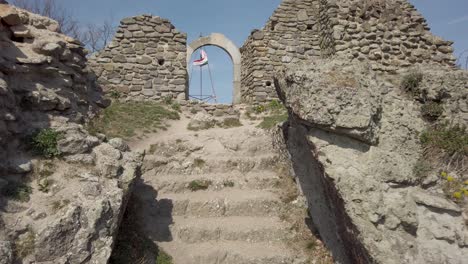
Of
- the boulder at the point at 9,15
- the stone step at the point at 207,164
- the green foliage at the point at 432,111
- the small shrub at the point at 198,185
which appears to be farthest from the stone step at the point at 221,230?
the boulder at the point at 9,15

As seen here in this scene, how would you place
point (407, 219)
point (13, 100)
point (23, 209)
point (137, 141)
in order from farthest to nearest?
point (137, 141) → point (13, 100) → point (407, 219) → point (23, 209)

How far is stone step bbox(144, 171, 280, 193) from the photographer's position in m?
5.86

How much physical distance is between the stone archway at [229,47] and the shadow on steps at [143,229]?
7.34m

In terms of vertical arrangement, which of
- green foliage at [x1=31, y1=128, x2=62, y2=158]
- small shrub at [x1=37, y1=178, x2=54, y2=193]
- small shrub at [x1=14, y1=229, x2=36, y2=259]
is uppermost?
green foliage at [x1=31, y1=128, x2=62, y2=158]

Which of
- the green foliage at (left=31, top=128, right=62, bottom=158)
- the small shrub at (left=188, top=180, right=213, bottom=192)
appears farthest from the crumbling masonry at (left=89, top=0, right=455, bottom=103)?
the green foliage at (left=31, top=128, right=62, bottom=158)

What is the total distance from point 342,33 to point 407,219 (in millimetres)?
5948

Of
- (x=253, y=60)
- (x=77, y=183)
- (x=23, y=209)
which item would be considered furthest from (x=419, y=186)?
(x=253, y=60)

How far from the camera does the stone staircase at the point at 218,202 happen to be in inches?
182

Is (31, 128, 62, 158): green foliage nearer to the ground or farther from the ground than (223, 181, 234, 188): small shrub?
farther from the ground

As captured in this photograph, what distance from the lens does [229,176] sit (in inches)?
→ 244

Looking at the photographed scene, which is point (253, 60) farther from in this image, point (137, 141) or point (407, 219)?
point (407, 219)

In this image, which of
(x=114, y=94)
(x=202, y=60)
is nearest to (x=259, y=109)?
(x=114, y=94)

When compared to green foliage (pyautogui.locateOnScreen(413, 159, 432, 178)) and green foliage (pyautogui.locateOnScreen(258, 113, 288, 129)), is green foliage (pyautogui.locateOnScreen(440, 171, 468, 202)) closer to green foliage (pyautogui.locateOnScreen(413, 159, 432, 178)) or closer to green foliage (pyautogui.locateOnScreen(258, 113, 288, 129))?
green foliage (pyautogui.locateOnScreen(413, 159, 432, 178))

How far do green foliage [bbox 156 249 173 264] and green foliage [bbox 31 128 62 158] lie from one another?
1.80m
